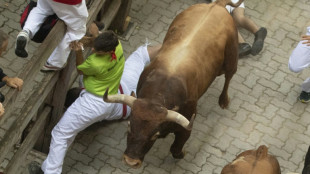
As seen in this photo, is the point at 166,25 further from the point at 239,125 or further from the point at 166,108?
the point at 166,108

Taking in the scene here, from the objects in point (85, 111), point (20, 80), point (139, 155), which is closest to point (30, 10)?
point (20, 80)

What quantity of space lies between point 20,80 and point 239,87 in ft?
14.5

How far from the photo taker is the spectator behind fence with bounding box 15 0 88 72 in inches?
278

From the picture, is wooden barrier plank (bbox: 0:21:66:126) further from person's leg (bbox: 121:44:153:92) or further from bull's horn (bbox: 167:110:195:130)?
person's leg (bbox: 121:44:153:92)

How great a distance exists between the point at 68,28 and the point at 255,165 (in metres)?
2.60

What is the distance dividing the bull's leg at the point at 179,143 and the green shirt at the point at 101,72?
1030mm

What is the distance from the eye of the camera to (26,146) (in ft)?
26.1

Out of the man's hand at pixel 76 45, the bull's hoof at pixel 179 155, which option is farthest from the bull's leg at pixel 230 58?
the man's hand at pixel 76 45

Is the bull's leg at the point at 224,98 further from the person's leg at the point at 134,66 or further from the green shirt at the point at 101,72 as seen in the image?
the green shirt at the point at 101,72

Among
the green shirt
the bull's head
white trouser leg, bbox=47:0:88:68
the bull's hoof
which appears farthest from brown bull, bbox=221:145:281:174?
white trouser leg, bbox=47:0:88:68

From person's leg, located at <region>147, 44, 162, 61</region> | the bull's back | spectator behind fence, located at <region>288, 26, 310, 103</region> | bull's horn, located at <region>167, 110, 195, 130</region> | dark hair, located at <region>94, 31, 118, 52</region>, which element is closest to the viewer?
bull's horn, located at <region>167, 110, 195, 130</region>

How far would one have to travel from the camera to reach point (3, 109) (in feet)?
21.1

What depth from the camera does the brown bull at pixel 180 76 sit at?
7391 millimetres

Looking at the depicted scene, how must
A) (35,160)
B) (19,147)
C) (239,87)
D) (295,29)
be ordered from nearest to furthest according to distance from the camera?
(19,147), (35,160), (239,87), (295,29)
